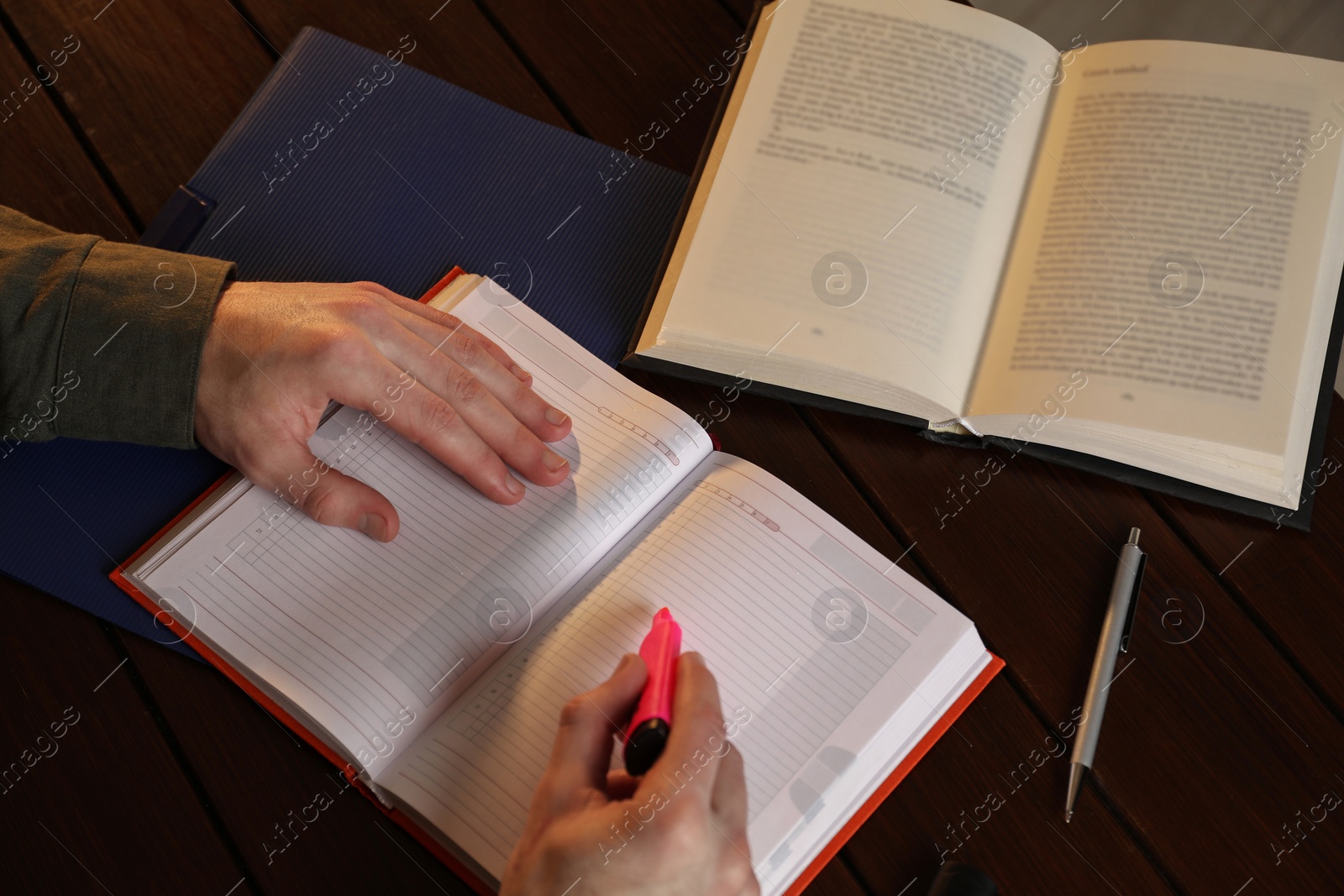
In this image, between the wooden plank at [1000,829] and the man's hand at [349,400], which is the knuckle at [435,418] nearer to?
the man's hand at [349,400]

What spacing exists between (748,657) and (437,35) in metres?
Result: 0.73

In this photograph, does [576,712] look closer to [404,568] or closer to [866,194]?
[404,568]

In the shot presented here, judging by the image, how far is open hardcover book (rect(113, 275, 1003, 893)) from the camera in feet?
2.15

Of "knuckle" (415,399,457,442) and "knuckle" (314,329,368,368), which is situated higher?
"knuckle" (314,329,368,368)

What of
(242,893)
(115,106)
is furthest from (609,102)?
(242,893)

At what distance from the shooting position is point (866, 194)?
2.71 feet

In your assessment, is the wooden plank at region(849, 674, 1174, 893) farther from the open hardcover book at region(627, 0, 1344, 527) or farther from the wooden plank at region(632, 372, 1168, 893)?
the open hardcover book at region(627, 0, 1344, 527)

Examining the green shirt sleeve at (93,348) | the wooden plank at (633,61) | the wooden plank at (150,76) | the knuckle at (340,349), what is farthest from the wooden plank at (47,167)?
the wooden plank at (633,61)

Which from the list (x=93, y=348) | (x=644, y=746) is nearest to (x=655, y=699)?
(x=644, y=746)

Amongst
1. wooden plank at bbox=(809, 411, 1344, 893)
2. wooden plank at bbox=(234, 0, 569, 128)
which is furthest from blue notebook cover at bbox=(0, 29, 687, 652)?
wooden plank at bbox=(809, 411, 1344, 893)

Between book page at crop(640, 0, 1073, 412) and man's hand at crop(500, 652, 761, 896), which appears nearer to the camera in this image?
man's hand at crop(500, 652, 761, 896)

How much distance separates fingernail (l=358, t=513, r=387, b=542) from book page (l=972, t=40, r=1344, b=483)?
49 cm

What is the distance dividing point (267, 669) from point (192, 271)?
33 centimetres

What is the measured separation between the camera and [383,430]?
768 mm
